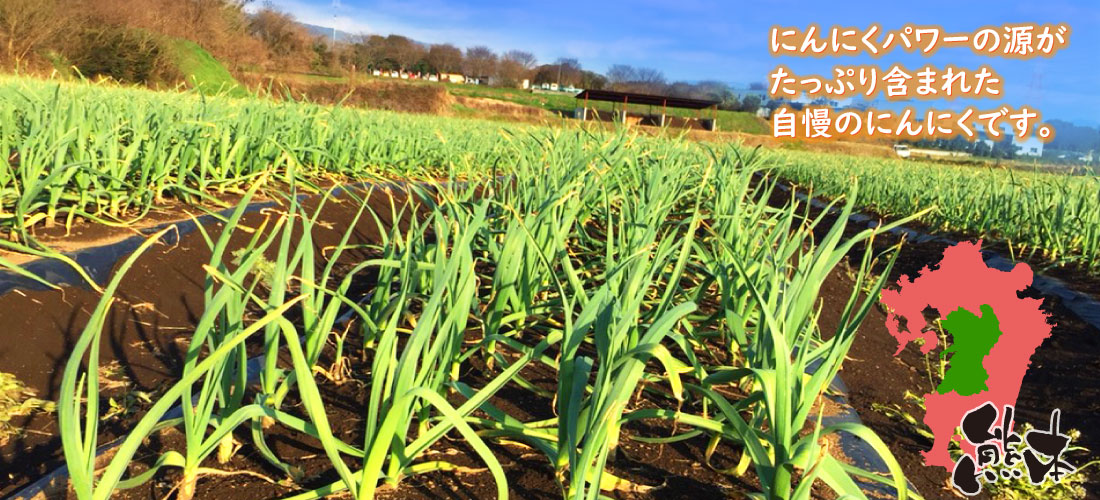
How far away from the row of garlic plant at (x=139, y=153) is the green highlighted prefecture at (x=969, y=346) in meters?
1.17

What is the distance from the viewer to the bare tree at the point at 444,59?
249ft

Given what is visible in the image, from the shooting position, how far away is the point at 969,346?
1.04 meters

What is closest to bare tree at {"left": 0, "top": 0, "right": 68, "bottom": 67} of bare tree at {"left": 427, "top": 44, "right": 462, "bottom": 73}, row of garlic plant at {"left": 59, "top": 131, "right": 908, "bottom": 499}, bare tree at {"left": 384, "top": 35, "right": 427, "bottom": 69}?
row of garlic plant at {"left": 59, "top": 131, "right": 908, "bottom": 499}

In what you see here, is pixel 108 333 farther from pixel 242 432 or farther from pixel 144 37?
pixel 144 37

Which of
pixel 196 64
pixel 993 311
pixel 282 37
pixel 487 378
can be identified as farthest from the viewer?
pixel 282 37

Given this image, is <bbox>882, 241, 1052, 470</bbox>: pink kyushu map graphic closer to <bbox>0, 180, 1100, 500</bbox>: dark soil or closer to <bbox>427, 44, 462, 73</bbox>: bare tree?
<bbox>0, 180, 1100, 500</bbox>: dark soil

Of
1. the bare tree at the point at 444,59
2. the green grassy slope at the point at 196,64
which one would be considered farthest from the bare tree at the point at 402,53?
the green grassy slope at the point at 196,64

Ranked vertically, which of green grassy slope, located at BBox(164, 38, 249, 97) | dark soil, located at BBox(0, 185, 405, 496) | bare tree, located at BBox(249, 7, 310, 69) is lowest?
dark soil, located at BBox(0, 185, 405, 496)

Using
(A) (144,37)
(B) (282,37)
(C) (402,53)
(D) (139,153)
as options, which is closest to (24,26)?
(A) (144,37)

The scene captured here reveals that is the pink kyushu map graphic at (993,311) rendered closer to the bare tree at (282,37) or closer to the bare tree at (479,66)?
the bare tree at (282,37)

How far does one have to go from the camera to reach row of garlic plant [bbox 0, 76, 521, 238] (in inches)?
85.6

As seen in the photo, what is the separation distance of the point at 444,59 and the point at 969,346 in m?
80.8

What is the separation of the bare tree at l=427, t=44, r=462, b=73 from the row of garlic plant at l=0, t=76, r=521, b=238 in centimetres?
7384

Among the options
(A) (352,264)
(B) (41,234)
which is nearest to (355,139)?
(A) (352,264)
